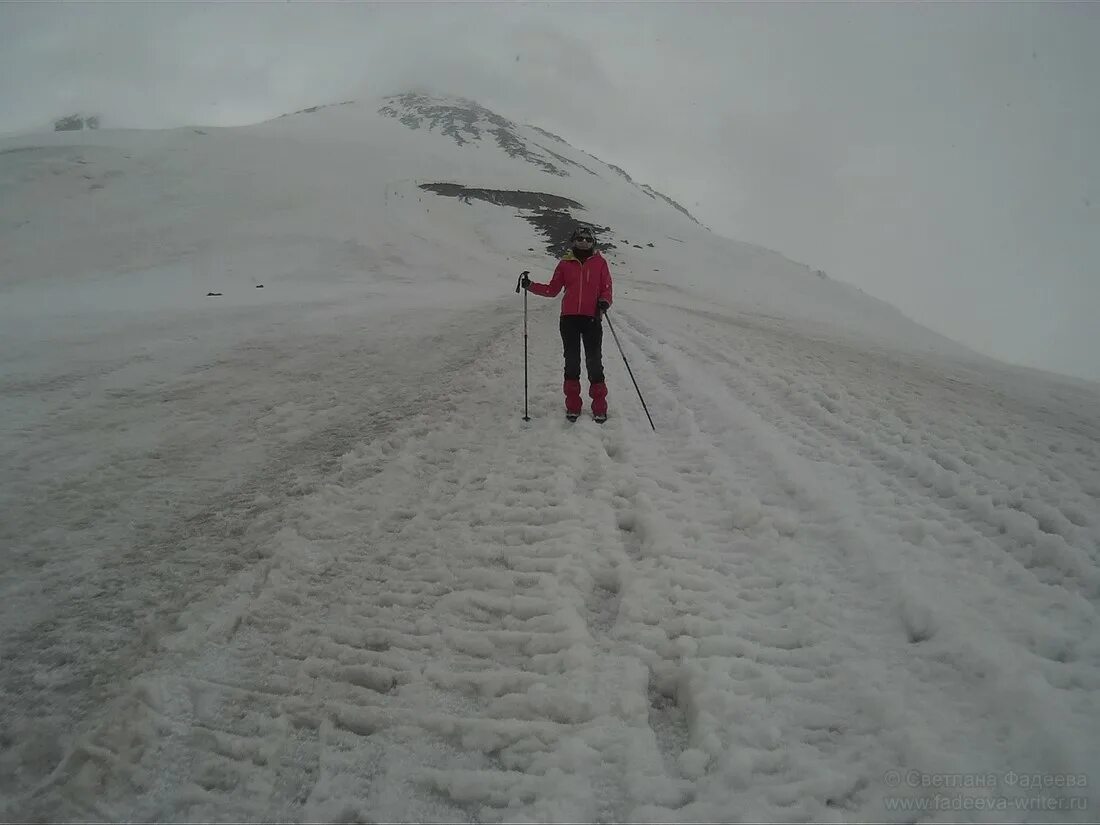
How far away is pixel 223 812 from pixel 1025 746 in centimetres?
334

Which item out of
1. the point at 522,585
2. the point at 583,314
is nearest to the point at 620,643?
the point at 522,585

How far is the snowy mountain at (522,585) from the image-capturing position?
244cm

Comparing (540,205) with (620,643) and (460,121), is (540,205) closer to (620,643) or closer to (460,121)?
(620,643)

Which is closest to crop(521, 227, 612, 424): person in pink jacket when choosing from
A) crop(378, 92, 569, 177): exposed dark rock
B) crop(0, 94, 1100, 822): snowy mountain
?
crop(0, 94, 1100, 822): snowy mountain

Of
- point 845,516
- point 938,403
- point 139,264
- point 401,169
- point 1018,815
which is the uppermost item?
point 401,169

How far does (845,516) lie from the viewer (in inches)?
166

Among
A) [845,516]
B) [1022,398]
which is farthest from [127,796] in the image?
[1022,398]

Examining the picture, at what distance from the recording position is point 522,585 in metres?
3.65

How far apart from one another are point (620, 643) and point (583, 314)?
162 inches

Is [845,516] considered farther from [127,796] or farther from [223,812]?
[127,796]

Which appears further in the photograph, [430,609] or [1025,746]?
[430,609]

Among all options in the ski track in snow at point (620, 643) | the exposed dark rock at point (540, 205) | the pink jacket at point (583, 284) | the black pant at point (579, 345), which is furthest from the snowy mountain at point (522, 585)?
the exposed dark rock at point (540, 205)

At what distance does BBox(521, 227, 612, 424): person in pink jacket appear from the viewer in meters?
6.42

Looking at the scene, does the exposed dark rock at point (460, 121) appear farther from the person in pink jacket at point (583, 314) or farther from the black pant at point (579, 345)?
the black pant at point (579, 345)
